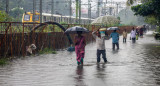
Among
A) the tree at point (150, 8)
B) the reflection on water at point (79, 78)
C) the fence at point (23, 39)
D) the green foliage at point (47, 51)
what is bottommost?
the green foliage at point (47, 51)

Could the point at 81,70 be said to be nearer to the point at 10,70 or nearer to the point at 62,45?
the point at 10,70

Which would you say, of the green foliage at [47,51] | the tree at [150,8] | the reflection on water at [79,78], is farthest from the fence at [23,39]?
the tree at [150,8]

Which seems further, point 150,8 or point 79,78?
point 150,8

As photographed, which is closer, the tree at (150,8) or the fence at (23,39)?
the fence at (23,39)

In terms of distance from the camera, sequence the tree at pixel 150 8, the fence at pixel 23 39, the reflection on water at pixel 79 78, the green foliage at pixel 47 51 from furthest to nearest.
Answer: the tree at pixel 150 8 < the green foliage at pixel 47 51 < the fence at pixel 23 39 < the reflection on water at pixel 79 78

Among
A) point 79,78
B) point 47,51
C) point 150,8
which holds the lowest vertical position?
point 47,51

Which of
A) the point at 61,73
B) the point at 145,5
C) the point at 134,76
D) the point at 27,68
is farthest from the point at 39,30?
the point at 145,5

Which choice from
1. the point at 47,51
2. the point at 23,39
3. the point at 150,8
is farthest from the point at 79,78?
the point at 150,8

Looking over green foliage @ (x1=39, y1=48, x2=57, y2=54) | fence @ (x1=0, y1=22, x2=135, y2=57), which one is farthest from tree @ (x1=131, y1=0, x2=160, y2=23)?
green foliage @ (x1=39, y1=48, x2=57, y2=54)

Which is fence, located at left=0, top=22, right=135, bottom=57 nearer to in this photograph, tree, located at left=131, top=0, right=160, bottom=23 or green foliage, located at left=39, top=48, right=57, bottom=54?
green foliage, located at left=39, top=48, right=57, bottom=54

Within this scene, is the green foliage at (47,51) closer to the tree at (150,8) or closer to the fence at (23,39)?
the fence at (23,39)

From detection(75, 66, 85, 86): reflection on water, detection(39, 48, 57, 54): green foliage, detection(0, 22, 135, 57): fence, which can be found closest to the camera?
detection(75, 66, 85, 86): reflection on water

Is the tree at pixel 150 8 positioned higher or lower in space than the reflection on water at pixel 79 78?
higher

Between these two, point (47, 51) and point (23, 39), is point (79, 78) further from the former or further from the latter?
point (47, 51)
